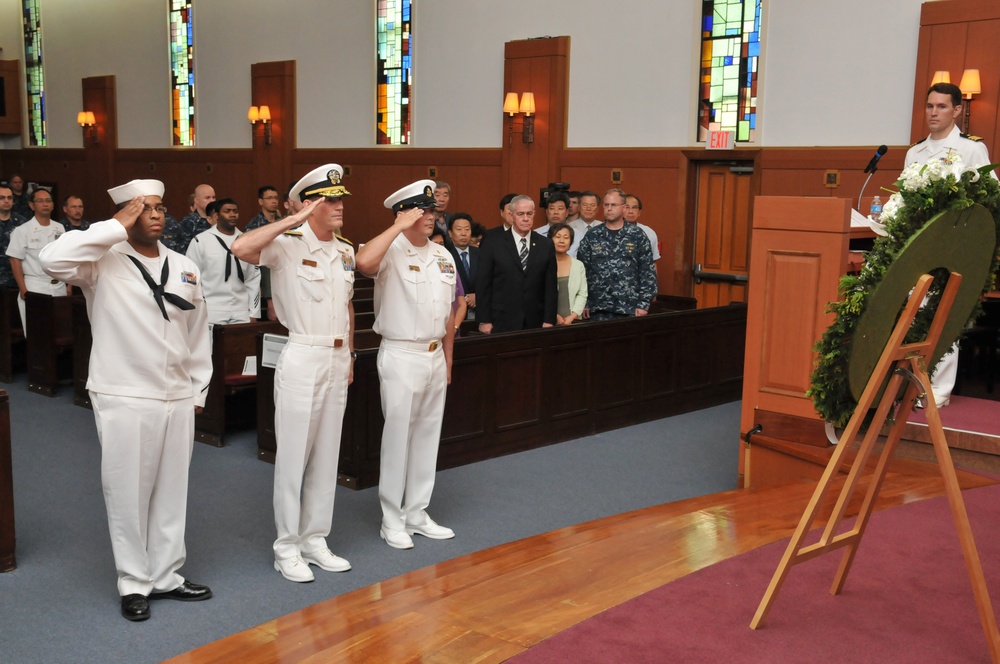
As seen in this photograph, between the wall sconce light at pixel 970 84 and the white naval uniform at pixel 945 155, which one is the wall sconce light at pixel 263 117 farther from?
the white naval uniform at pixel 945 155

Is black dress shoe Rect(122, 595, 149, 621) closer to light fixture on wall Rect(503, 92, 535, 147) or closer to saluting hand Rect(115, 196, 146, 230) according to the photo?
saluting hand Rect(115, 196, 146, 230)

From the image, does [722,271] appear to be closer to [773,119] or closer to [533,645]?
[773,119]

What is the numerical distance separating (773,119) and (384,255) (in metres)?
6.72

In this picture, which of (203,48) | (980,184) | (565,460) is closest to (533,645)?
(980,184)

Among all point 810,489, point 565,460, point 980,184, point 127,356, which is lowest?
point 565,460

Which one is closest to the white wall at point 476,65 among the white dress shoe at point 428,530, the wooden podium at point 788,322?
the wooden podium at point 788,322

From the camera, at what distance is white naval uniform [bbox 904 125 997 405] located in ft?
15.7

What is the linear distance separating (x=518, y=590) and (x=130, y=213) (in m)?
1.92

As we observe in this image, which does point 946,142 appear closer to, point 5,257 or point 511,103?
point 511,103

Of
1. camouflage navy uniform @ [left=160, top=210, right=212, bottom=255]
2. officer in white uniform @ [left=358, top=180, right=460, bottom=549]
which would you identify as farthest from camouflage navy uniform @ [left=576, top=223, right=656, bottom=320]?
camouflage navy uniform @ [left=160, top=210, right=212, bottom=255]

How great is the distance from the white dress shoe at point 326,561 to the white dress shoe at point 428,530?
1.59 feet

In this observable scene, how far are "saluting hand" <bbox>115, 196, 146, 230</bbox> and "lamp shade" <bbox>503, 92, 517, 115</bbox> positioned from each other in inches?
324

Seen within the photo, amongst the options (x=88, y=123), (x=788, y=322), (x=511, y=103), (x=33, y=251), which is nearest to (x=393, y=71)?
(x=511, y=103)

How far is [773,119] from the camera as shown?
980cm
